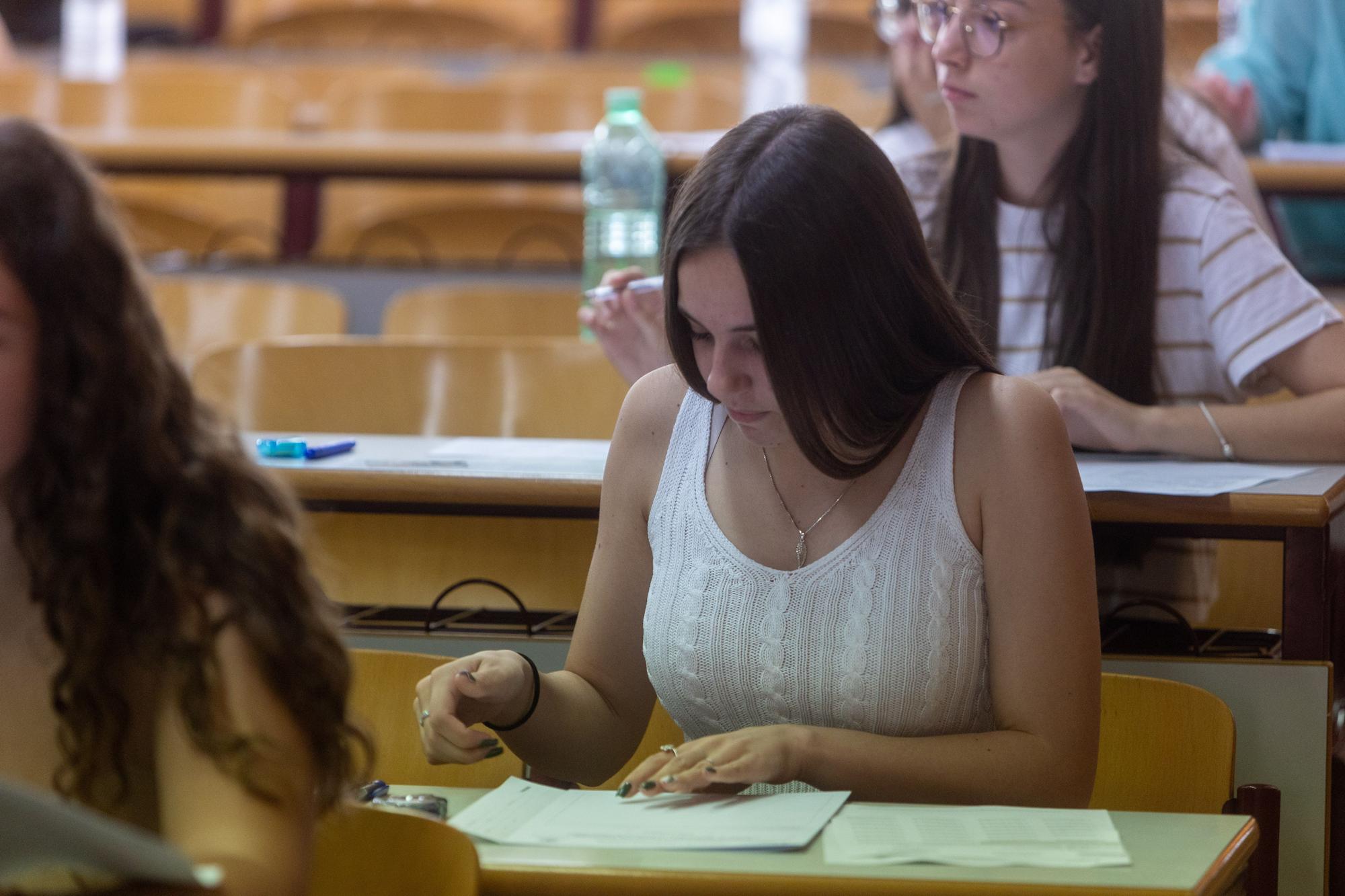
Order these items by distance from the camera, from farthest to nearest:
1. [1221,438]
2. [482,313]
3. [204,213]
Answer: [204,213] < [482,313] < [1221,438]

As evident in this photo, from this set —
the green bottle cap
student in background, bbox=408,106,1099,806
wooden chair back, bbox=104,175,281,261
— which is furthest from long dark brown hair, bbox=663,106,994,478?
the green bottle cap

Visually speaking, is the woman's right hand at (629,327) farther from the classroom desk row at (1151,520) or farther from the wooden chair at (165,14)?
the wooden chair at (165,14)

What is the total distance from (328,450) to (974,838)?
1094 millimetres

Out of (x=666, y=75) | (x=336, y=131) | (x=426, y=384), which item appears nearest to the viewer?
(x=426, y=384)

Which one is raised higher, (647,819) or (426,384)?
(426,384)

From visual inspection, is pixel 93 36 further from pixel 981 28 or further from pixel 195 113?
pixel 981 28

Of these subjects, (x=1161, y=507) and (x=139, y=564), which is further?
(x=1161, y=507)

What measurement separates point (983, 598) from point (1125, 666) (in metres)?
0.35

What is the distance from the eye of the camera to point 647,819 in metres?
1.19

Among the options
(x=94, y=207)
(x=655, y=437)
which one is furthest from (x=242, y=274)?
(x=94, y=207)

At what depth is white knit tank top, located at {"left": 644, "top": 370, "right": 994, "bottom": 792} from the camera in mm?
1410

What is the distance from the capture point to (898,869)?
3.50ft

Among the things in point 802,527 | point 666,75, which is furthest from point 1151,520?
point 666,75

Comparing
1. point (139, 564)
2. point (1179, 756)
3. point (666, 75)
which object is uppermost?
point (666, 75)
